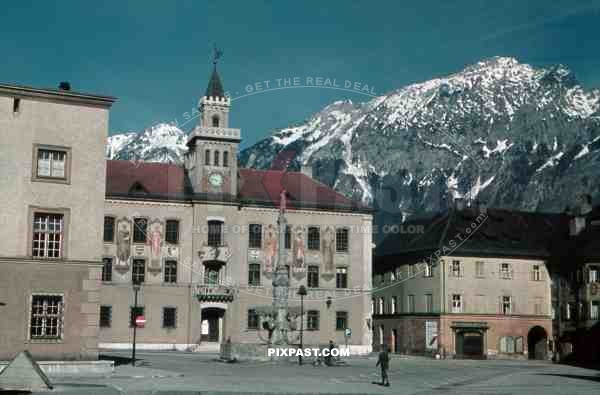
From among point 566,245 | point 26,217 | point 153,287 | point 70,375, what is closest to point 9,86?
point 26,217

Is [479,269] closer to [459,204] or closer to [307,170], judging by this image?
[459,204]

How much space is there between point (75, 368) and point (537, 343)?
51.3 m

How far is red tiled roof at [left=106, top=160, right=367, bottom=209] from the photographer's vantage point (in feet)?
217

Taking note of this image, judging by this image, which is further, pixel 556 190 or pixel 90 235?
pixel 556 190

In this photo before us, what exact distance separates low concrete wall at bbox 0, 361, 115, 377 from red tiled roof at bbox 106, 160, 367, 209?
107ft

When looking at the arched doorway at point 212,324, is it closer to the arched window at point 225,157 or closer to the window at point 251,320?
the window at point 251,320

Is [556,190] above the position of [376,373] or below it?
above

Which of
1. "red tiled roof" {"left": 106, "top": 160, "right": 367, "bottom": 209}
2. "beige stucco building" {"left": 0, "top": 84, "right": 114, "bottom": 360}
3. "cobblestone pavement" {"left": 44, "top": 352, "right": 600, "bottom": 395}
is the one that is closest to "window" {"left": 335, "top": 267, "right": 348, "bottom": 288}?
"red tiled roof" {"left": 106, "top": 160, "right": 367, "bottom": 209}

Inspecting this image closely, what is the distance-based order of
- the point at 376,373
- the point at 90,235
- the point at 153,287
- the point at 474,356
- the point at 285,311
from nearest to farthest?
1. the point at 90,235
2. the point at 376,373
3. the point at 285,311
4. the point at 153,287
5. the point at 474,356

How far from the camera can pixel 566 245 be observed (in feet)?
249

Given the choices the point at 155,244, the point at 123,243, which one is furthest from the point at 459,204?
the point at 123,243

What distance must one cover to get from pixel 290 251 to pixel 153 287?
10.3m

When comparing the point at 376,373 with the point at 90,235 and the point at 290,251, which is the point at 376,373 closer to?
the point at 90,235

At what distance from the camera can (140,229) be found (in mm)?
64688
